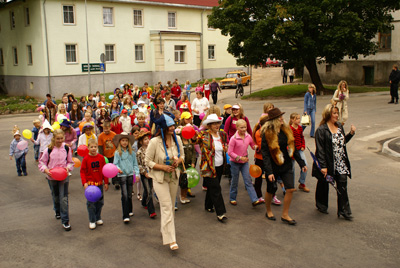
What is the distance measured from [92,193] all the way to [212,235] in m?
2.05

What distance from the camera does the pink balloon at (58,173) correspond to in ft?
21.8

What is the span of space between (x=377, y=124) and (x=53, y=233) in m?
13.7

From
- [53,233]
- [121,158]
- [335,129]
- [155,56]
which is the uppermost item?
[155,56]

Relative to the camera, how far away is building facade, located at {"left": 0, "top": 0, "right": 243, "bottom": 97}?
32.8 meters

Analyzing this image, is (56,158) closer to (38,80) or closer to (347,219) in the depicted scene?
(347,219)

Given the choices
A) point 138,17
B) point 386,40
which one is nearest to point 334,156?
point 386,40

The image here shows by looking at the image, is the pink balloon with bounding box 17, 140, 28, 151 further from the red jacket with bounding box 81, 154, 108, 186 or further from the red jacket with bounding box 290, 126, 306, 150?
the red jacket with bounding box 290, 126, 306, 150

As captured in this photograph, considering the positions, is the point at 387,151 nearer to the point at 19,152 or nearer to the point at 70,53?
the point at 19,152

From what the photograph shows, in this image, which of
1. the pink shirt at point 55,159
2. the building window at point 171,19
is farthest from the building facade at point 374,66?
the pink shirt at point 55,159

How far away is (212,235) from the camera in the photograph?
6.40 meters

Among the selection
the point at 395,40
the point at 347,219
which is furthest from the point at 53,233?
the point at 395,40

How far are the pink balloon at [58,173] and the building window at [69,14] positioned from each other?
97.0 feet

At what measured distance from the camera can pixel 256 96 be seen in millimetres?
29266

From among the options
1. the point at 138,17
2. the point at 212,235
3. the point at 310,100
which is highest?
the point at 138,17
